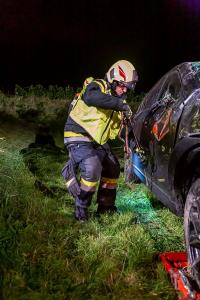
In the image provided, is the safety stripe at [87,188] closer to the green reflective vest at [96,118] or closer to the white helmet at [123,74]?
the green reflective vest at [96,118]

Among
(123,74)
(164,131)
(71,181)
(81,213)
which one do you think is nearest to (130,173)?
(71,181)

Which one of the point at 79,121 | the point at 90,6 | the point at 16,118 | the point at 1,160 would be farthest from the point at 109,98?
the point at 90,6

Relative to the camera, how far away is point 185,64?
4.73 meters

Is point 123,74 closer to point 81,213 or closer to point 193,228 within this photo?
point 81,213

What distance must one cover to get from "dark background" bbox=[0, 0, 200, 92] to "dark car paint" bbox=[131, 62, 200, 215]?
46.3 ft

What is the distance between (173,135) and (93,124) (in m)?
1.15

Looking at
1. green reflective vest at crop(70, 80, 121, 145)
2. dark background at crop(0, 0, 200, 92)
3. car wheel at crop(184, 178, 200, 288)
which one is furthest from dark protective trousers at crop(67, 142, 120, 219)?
dark background at crop(0, 0, 200, 92)

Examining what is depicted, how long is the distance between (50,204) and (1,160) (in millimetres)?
1741

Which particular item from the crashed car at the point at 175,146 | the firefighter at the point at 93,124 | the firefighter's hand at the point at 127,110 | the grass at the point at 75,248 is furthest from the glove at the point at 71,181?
the firefighter's hand at the point at 127,110

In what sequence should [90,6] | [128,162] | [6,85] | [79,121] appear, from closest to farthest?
[79,121], [128,162], [6,85], [90,6]

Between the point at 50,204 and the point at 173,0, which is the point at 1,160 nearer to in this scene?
the point at 50,204

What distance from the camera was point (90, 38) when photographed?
99.3 feet

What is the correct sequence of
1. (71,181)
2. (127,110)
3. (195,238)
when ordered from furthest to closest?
(71,181), (127,110), (195,238)

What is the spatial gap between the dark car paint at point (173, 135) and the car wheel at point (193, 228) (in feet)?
0.65
